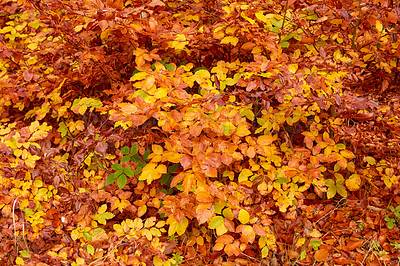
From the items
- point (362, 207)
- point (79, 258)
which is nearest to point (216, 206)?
point (79, 258)

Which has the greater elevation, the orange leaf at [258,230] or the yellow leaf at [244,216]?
the yellow leaf at [244,216]

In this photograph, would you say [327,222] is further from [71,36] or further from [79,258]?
[71,36]

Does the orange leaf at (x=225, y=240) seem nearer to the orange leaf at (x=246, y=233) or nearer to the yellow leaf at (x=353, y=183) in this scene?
the orange leaf at (x=246, y=233)

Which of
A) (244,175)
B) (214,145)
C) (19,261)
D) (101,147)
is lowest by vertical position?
(19,261)

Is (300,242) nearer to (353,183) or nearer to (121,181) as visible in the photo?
(353,183)

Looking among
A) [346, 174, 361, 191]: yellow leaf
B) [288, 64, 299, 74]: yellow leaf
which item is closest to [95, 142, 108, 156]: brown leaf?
[288, 64, 299, 74]: yellow leaf

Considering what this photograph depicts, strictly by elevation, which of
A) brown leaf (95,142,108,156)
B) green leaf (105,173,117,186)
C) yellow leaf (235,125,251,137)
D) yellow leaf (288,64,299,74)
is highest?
yellow leaf (288,64,299,74)

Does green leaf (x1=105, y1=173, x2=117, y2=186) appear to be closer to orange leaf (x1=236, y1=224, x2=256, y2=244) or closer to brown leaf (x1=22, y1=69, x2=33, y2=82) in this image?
brown leaf (x1=22, y1=69, x2=33, y2=82)

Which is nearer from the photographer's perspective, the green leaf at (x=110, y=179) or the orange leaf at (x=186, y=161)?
the orange leaf at (x=186, y=161)

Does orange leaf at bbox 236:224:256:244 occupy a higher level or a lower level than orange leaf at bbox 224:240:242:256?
higher

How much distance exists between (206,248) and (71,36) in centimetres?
197

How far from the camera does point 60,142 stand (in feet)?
10.0

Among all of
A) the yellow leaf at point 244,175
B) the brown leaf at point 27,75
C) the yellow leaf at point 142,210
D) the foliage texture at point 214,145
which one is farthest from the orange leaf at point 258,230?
the brown leaf at point 27,75

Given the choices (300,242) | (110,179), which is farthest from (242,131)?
(110,179)
